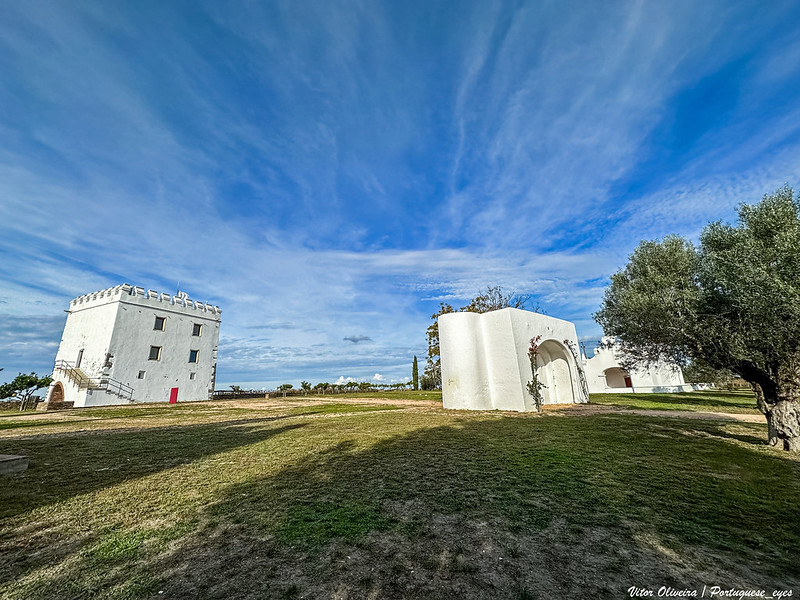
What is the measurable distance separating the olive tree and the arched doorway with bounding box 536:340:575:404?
36.9ft

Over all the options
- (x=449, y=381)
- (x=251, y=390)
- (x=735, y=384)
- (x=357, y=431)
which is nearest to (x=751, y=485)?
(x=357, y=431)

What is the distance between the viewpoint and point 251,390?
129ft

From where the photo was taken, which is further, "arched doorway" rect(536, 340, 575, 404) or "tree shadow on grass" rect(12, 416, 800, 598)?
"arched doorway" rect(536, 340, 575, 404)

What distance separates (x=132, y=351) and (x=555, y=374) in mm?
33176

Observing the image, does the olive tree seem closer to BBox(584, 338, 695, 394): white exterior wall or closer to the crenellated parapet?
BBox(584, 338, 695, 394): white exterior wall

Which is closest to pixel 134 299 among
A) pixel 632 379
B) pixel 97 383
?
pixel 97 383

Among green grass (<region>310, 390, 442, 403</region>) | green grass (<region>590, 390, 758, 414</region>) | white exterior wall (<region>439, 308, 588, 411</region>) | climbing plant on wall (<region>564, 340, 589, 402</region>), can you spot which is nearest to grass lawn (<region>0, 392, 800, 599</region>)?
white exterior wall (<region>439, 308, 588, 411</region>)

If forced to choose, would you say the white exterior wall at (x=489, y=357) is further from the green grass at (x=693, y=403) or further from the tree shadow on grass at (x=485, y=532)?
the tree shadow on grass at (x=485, y=532)

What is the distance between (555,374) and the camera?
20.4 meters

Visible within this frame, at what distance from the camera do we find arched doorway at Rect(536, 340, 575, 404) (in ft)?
65.1

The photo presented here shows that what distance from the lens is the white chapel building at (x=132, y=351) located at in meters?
27.1

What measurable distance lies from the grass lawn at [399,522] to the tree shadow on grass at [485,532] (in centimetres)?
2

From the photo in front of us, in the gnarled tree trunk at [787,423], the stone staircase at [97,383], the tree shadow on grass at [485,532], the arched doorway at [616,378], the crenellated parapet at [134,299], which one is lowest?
the tree shadow on grass at [485,532]

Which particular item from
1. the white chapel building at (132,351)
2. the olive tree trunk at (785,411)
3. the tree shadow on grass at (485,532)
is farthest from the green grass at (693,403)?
the white chapel building at (132,351)
